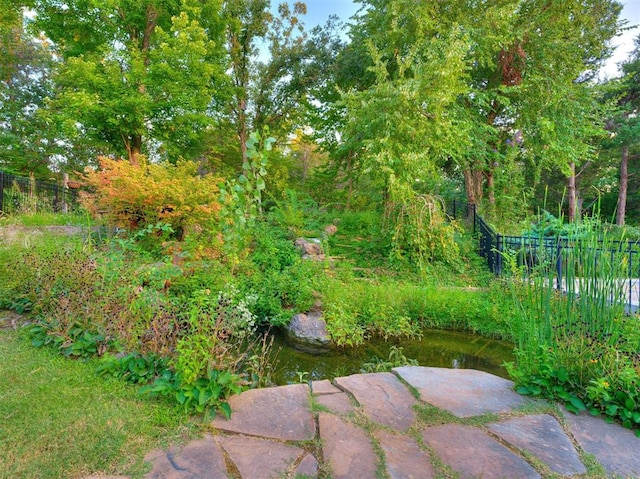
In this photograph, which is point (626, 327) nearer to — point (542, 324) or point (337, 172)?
point (542, 324)

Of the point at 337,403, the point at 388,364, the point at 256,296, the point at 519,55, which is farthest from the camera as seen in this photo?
the point at 519,55

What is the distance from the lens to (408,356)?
333cm

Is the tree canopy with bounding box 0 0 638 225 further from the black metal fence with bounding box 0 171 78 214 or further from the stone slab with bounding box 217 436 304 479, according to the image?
the stone slab with bounding box 217 436 304 479

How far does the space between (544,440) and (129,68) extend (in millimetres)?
12434

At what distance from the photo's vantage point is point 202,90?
1016cm

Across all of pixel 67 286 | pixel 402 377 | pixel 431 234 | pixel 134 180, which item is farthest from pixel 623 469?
pixel 134 180

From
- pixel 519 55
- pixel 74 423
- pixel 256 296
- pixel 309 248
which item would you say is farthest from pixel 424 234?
pixel 519 55

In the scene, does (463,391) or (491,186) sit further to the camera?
(491,186)

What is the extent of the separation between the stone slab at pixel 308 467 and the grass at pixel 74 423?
53 centimetres

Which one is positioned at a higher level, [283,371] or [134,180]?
[134,180]

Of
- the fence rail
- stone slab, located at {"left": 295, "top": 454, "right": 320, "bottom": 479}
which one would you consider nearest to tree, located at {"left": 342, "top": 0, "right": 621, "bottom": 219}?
the fence rail

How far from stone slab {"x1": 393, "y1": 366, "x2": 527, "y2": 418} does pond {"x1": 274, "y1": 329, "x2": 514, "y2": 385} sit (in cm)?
74

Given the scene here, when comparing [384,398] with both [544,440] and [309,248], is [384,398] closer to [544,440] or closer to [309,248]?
[544,440]

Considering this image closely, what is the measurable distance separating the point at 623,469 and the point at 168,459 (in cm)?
187
